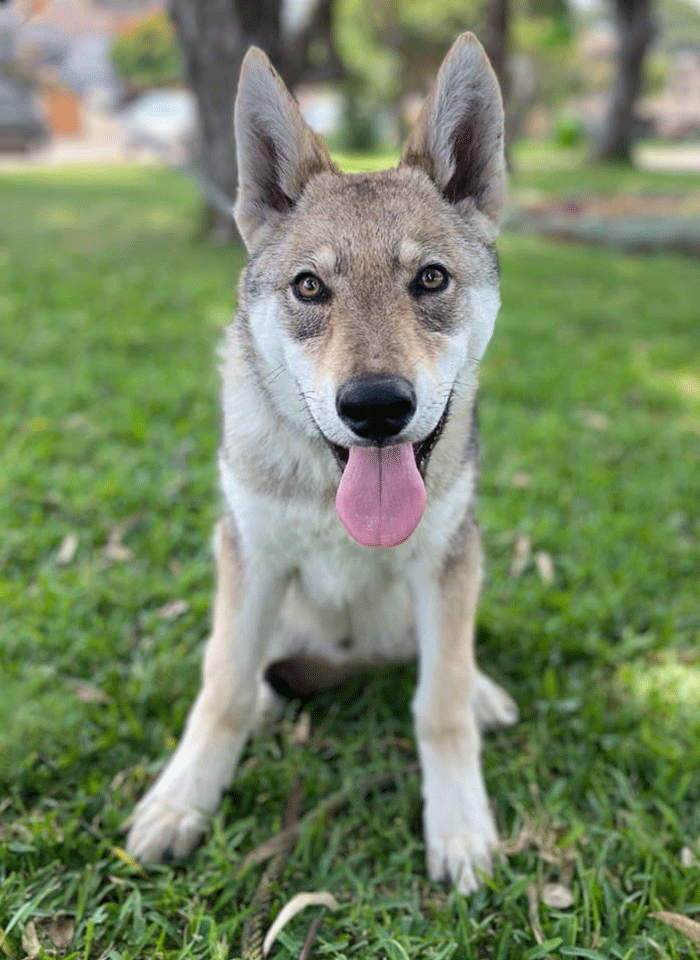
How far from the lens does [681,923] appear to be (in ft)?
6.72

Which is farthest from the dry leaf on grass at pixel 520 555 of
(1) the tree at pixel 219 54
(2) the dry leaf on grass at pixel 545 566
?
(1) the tree at pixel 219 54

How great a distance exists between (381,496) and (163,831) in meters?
1.18

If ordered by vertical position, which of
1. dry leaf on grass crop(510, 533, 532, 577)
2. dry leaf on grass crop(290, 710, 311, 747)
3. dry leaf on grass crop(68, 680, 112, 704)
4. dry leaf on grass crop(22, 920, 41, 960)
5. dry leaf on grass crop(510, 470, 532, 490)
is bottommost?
dry leaf on grass crop(290, 710, 311, 747)

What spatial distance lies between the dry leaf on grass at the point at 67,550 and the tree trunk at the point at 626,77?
77.2ft

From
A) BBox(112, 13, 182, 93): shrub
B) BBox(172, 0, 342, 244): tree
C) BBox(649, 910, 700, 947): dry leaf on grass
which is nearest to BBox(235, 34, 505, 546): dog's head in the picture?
BBox(649, 910, 700, 947): dry leaf on grass

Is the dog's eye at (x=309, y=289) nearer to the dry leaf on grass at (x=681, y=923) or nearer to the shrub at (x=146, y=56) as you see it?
the dry leaf on grass at (x=681, y=923)

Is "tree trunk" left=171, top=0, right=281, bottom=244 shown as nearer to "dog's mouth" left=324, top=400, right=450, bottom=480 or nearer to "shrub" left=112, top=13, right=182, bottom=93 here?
"dog's mouth" left=324, top=400, right=450, bottom=480

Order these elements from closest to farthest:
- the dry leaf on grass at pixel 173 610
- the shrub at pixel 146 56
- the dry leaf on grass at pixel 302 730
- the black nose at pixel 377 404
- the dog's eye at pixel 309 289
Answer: the black nose at pixel 377 404 < the dog's eye at pixel 309 289 < the dry leaf on grass at pixel 302 730 < the dry leaf on grass at pixel 173 610 < the shrub at pixel 146 56

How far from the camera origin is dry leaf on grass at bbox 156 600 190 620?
10.7ft

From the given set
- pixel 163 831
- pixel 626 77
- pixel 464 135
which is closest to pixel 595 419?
pixel 464 135

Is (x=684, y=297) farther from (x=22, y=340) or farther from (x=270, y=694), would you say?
(x=270, y=694)

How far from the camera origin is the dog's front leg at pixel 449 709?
2.38 metres

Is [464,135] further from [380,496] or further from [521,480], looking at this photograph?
[521,480]

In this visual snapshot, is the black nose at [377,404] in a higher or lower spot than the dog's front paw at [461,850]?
higher
